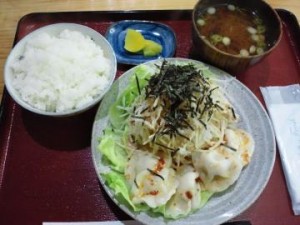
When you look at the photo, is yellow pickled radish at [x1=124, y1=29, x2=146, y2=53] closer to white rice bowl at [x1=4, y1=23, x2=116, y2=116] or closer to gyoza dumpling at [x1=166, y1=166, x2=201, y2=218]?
white rice bowl at [x1=4, y1=23, x2=116, y2=116]

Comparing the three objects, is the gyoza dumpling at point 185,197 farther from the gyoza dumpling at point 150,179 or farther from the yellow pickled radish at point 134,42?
the yellow pickled radish at point 134,42

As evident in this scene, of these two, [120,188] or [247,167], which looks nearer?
[120,188]

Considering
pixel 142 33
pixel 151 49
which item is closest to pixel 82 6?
pixel 142 33

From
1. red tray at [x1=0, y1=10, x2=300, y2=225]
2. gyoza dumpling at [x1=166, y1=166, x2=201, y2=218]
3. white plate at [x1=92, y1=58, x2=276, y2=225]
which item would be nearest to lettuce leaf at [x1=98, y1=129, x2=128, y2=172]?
white plate at [x1=92, y1=58, x2=276, y2=225]

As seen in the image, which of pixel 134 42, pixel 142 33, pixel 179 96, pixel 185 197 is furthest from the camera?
pixel 142 33

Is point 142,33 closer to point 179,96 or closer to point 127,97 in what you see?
point 127,97

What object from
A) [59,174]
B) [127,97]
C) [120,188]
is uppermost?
[127,97]
